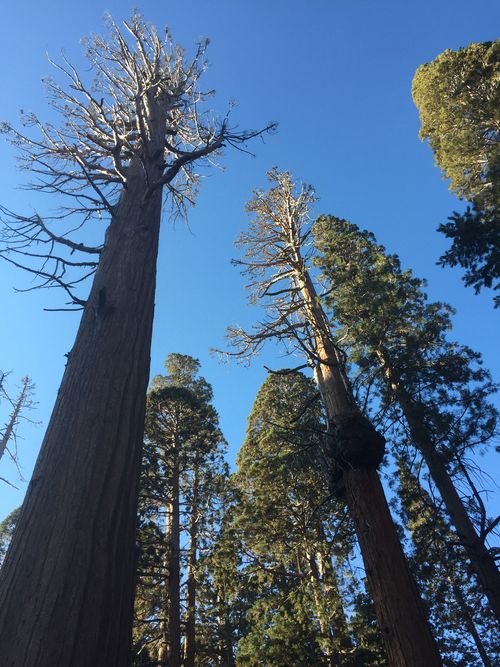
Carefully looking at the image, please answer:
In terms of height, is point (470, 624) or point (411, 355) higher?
point (411, 355)

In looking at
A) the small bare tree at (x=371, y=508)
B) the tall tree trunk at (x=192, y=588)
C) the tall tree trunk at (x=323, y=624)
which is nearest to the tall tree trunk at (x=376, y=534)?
the small bare tree at (x=371, y=508)

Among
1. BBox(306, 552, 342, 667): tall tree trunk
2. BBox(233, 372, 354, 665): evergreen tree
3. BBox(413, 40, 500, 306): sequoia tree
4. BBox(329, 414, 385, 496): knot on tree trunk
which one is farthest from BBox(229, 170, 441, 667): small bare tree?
BBox(413, 40, 500, 306): sequoia tree

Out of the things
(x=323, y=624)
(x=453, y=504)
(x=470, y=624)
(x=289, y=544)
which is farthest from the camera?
(x=470, y=624)

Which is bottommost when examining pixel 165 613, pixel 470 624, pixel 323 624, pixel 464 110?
pixel 323 624

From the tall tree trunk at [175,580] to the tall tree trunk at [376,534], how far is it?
8335mm

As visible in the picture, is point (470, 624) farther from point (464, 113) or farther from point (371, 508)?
point (464, 113)

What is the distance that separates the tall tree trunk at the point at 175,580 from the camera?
10766 millimetres

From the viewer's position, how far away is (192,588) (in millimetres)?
13594

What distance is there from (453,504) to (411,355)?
3756mm

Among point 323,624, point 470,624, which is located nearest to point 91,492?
point 323,624

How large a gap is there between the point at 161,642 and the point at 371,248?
12784mm

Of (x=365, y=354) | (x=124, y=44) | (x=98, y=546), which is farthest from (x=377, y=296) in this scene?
(x=98, y=546)

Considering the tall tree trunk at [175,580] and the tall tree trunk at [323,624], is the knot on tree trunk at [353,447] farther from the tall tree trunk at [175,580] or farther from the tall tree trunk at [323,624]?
the tall tree trunk at [175,580]

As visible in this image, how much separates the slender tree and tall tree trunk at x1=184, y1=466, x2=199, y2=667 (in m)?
7.19
